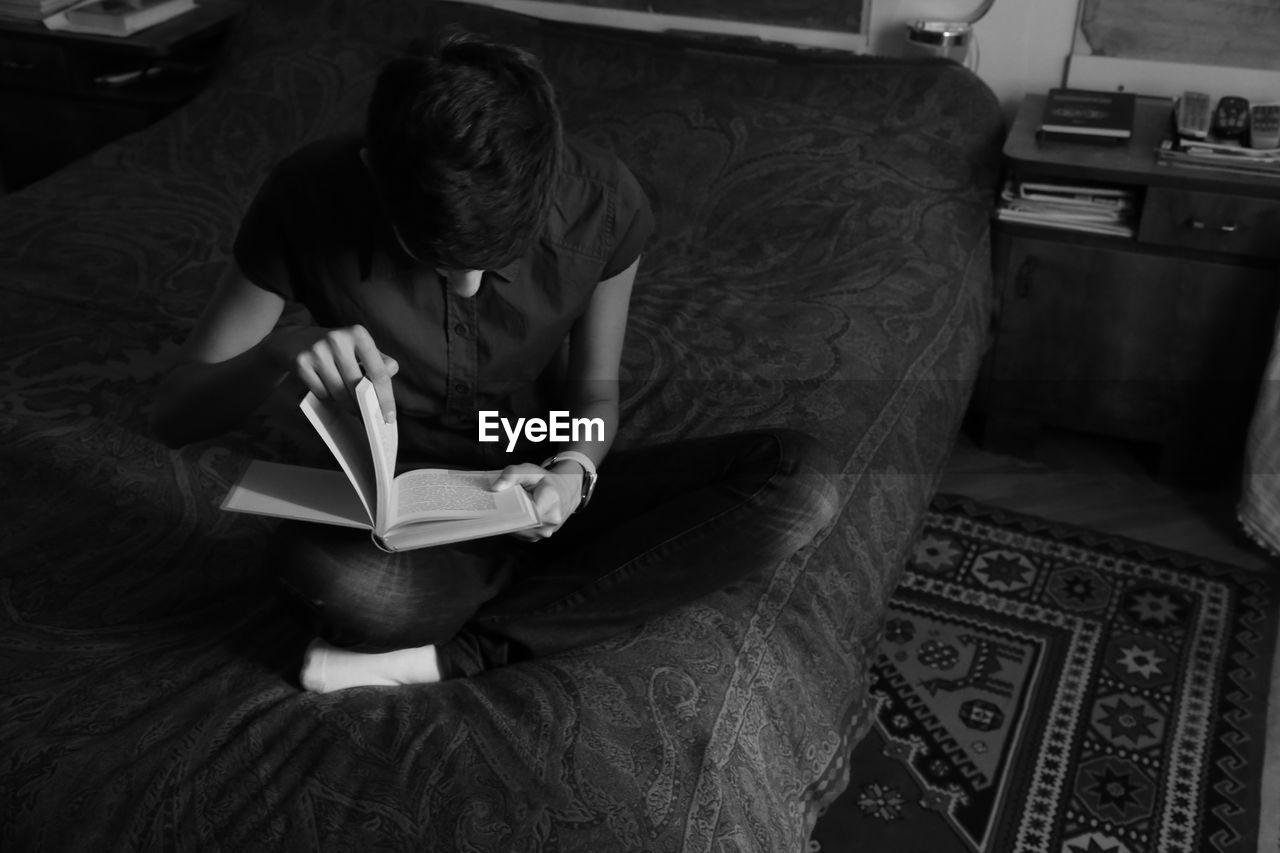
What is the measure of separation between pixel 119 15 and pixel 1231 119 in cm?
234

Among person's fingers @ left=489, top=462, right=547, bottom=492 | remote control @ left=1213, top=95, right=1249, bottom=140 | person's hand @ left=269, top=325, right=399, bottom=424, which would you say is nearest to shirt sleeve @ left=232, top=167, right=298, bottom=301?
person's hand @ left=269, top=325, right=399, bottom=424

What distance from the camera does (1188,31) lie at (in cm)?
226

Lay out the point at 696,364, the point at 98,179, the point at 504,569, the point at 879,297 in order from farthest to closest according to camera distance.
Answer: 1. the point at 98,179
2. the point at 879,297
3. the point at 696,364
4. the point at 504,569

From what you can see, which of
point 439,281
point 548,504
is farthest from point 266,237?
point 548,504

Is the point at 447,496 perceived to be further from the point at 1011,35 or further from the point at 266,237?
the point at 1011,35

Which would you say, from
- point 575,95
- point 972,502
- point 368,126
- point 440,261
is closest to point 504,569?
point 440,261

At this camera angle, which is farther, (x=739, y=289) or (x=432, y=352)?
(x=739, y=289)

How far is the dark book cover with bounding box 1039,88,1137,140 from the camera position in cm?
220

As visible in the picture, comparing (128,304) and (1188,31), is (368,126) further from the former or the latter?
(1188,31)

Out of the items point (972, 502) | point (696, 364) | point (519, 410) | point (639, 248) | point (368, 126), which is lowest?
point (972, 502)

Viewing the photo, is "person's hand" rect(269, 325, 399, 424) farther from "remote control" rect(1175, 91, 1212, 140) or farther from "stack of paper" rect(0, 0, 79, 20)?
"stack of paper" rect(0, 0, 79, 20)

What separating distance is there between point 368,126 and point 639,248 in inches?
16.9

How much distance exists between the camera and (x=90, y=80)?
2916 millimetres

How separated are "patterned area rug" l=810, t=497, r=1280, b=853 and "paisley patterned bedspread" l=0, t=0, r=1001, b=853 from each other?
0.26 meters
